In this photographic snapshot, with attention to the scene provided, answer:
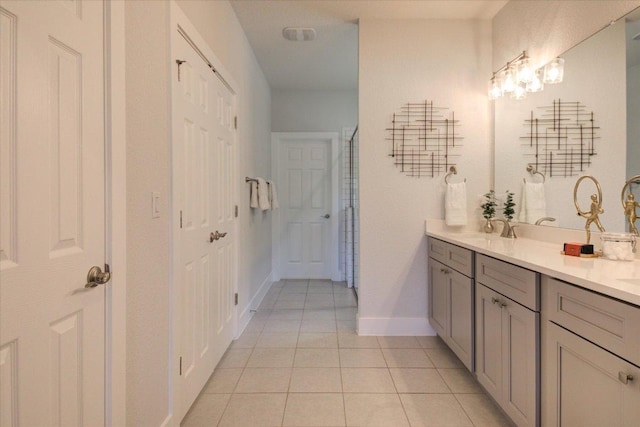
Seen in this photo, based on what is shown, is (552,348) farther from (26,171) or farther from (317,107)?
(317,107)

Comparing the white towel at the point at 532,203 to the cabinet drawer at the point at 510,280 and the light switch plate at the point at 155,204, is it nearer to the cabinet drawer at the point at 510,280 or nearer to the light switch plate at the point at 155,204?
the cabinet drawer at the point at 510,280

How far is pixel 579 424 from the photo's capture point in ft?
3.60

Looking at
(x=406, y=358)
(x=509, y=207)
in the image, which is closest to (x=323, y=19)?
(x=509, y=207)

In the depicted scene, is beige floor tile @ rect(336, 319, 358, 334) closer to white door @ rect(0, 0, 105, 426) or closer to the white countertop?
the white countertop

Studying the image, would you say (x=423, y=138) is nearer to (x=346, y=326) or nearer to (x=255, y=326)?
(x=346, y=326)

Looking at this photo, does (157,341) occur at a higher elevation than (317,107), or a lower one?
lower

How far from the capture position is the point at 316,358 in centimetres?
230

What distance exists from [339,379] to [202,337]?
0.86 m

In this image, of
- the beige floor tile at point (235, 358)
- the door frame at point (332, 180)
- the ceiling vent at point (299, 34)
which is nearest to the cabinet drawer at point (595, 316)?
the beige floor tile at point (235, 358)

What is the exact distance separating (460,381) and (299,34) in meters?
2.95

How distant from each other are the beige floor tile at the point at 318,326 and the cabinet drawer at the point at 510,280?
1431 mm

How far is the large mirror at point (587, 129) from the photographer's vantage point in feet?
5.16

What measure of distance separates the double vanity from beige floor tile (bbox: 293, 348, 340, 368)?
0.81 m

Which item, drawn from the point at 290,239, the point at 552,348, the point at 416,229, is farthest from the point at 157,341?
the point at 290,239
